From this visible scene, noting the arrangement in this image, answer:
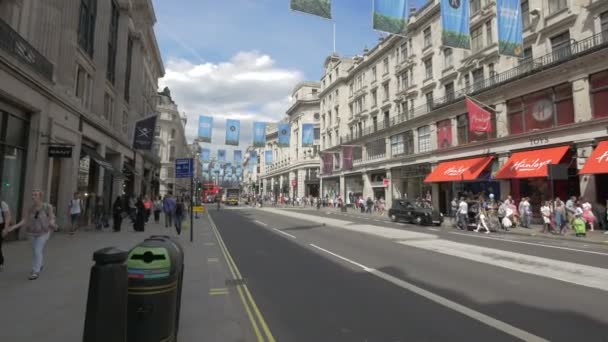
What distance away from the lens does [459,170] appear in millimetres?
27234

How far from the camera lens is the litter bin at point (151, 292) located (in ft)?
10.6

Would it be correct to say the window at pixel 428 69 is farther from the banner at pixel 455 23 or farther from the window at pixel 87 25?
the window at pixel 87 25

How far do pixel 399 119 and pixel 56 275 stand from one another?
114 ft

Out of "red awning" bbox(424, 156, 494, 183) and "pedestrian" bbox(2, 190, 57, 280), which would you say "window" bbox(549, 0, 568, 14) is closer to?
"red awning" bbox(424, 156, 494, 183)

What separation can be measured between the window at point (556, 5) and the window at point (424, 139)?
42.3 ft

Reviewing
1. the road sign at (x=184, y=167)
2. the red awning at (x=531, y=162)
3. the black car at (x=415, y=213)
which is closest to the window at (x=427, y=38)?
the red awning at (x=531, y=162)

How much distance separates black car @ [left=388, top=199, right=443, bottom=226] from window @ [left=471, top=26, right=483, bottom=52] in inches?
545

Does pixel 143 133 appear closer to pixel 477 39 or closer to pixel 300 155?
pixel 477 39

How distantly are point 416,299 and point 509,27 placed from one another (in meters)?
19.9

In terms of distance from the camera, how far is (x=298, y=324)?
16.1 feet

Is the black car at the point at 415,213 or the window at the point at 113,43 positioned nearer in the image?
the black car at the point at 415,213

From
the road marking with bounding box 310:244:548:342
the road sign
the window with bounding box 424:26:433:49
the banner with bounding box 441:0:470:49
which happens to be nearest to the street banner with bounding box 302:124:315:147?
the window with bounding box 424:26:433:49

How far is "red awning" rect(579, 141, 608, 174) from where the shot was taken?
56.5ft

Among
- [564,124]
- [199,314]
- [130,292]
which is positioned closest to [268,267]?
[199,314]
